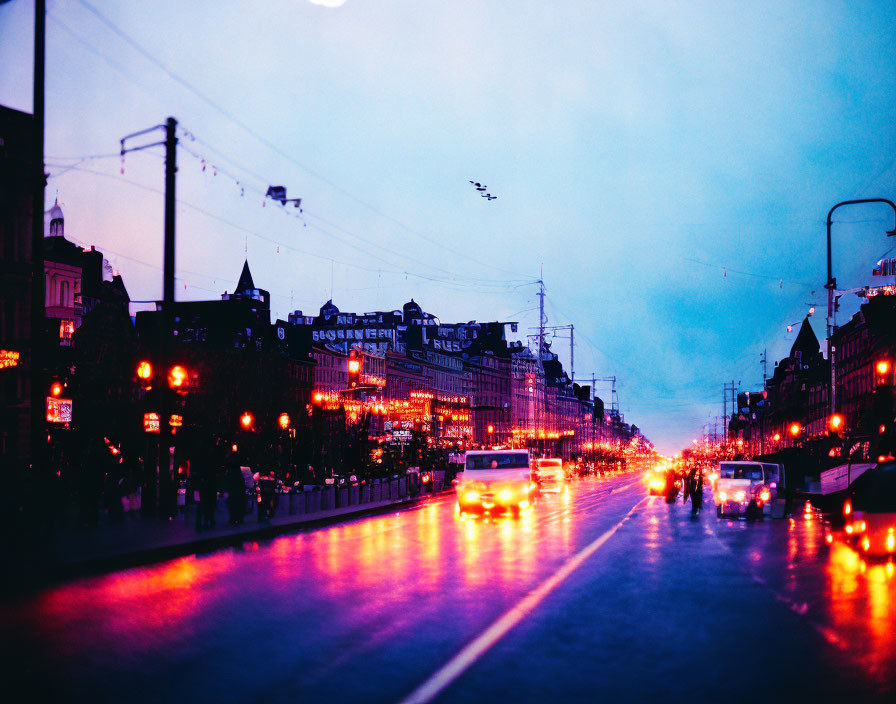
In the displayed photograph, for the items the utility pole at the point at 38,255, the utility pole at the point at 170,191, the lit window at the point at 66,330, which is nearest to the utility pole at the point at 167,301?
the utility pole at the point at 170,191

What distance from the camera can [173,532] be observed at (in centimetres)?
2475

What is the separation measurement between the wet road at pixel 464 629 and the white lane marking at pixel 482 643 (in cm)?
3

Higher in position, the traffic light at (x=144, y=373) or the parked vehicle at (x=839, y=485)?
the traffic light at (x=144, y=373)

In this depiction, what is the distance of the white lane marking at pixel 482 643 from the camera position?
7867mm

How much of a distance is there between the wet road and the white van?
15.9 m

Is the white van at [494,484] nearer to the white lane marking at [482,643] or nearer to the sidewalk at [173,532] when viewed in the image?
the sidewalk at [173,532]

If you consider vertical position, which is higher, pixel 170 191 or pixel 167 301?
pixel 170 191

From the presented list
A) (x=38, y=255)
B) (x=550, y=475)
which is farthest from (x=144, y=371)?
(x=550, y=475)

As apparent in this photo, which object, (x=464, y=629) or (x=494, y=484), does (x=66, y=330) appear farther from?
(x=464, y=629)

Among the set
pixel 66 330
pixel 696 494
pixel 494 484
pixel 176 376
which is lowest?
pixel 696 494

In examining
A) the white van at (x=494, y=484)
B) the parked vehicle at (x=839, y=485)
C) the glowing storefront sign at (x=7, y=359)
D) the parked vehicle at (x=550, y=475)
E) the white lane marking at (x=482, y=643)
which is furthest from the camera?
the parked vehicle at (x=550, y=475)

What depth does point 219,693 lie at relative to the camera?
25.9 ft

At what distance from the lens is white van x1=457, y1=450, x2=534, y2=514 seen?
36.9 metres

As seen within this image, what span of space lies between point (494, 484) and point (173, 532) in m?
14.8
